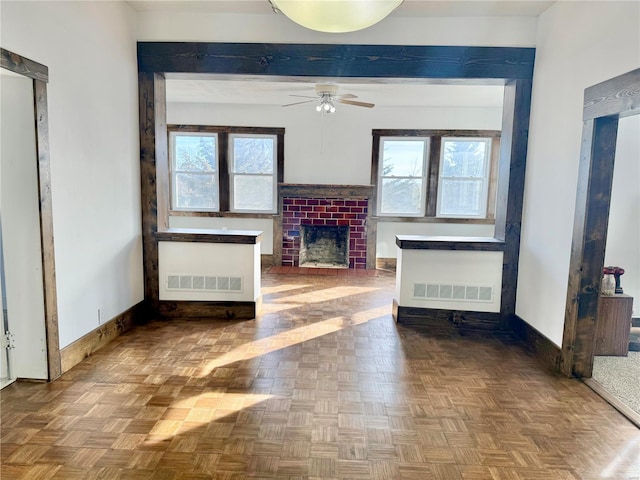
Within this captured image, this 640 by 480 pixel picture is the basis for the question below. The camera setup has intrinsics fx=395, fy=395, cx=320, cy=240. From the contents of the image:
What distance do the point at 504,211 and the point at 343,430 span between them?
2546mm

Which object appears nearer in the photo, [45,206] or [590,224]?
[45,206]

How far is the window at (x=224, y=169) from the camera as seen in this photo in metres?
6.47

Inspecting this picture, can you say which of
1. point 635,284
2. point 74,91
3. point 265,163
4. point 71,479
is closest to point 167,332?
point 71,479

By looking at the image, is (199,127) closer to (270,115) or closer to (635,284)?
(270,115)

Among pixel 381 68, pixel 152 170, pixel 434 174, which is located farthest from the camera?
pixel 434 174

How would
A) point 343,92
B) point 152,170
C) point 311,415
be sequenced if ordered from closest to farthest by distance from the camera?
point 311,415 < point 152,170 < point 343,92

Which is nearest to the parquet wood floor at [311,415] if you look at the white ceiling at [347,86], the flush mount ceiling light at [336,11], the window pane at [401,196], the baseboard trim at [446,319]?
the baseboard trim at [446,319]

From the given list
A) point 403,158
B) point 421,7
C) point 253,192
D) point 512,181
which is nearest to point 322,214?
point 253,192

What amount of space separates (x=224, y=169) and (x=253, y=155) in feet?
1.75

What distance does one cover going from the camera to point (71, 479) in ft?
5.66

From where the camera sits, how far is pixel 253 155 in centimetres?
654

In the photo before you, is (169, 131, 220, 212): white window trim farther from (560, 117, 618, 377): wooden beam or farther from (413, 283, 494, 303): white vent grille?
(560, 117, 618, 377): wooden beam

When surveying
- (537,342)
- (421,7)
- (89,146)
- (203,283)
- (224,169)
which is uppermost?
(421,7)

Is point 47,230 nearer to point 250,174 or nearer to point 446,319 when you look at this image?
point 446,319
